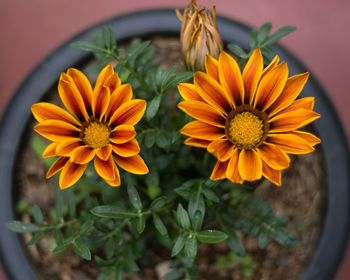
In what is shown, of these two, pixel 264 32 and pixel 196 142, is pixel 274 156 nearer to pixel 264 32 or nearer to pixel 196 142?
pixel 196 142

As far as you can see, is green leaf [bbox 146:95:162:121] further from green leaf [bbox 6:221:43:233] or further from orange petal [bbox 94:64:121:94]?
green leaf [bbox 6:221:43:233]

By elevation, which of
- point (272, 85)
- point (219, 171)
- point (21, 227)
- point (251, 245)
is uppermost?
point (272, 85)

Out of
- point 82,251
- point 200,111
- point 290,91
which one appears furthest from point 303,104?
point 82,251

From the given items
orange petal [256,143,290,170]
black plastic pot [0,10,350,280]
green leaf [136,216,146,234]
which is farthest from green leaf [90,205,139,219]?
black plastic pot [0,10,350,280]

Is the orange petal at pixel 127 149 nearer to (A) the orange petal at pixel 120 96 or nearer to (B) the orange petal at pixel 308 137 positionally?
(A) the orange petal at pixel 120 96

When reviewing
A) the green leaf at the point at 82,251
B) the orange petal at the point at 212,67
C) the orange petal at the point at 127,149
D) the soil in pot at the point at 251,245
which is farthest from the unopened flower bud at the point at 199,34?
the soil in pot at the point at 251,245

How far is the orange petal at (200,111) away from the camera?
0.65 meters

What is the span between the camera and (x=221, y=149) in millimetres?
658

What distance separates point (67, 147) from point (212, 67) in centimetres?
20

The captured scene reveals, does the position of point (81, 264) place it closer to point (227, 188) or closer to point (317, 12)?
point (227, 188)

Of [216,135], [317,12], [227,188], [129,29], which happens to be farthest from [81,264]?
[317,12]

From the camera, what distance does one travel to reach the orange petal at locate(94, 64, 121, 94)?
2.19 feet

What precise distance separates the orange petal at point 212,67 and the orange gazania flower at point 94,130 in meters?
0.09

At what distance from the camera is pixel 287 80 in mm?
669
